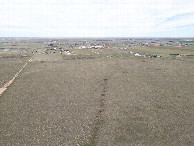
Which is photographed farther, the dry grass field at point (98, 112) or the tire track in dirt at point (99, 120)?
the dry grass field at point (98, 112)

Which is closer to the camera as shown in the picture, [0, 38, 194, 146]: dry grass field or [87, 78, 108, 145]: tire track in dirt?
[87, 78, 108, 145]: tire track in dirt

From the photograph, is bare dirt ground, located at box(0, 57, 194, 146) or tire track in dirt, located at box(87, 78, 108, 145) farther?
bare dirt ground, located at box(0, 57, 194, 146)

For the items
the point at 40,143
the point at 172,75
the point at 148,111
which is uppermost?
the point at 172,75

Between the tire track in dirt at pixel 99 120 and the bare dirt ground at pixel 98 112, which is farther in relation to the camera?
the bare dirt ground at pixel 98 112

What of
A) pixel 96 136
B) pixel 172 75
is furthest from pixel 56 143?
pixel 172 75

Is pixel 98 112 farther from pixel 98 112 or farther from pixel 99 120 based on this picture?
pixel 99 120

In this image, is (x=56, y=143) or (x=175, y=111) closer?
(x=56, y=143)

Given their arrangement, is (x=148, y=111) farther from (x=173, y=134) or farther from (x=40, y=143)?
(x=40, y=143)

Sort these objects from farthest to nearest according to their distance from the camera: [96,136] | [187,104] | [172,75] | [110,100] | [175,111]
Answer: [172,75], [110,100], [187,104], [175,111], [96,136]

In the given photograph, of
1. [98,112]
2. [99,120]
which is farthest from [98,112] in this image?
[99,120]
